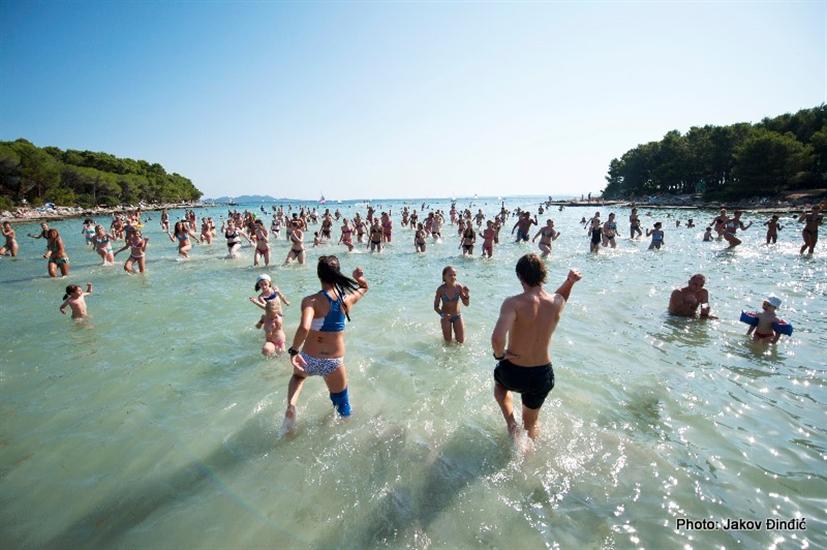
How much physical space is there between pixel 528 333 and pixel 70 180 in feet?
272

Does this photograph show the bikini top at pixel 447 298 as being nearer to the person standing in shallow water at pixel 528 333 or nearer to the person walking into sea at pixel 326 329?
the person walking into sea at pixel 326 329

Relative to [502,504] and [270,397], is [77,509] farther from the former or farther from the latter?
[502,504]

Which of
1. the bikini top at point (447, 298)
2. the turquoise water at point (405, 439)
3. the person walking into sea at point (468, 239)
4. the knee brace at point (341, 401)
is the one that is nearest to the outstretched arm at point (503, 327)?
the turquoise water at point (405, 439)

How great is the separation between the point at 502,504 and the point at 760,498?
2.24 meters

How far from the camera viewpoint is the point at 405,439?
4078 mm

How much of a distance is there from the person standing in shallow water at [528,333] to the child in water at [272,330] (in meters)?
4.00

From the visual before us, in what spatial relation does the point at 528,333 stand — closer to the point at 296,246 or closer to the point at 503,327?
the point at 503,327

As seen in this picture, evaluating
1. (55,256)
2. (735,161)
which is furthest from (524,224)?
(735,161)

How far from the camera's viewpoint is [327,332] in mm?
Result: 3793

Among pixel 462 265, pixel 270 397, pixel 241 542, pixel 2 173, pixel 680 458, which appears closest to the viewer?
pixel 241 542

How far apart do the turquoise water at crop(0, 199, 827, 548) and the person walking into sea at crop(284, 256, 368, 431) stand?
713mm

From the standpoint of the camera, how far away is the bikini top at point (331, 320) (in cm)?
374

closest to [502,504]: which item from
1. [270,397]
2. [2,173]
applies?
[270,397]

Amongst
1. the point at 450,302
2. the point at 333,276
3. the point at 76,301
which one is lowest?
the point at 76,301
